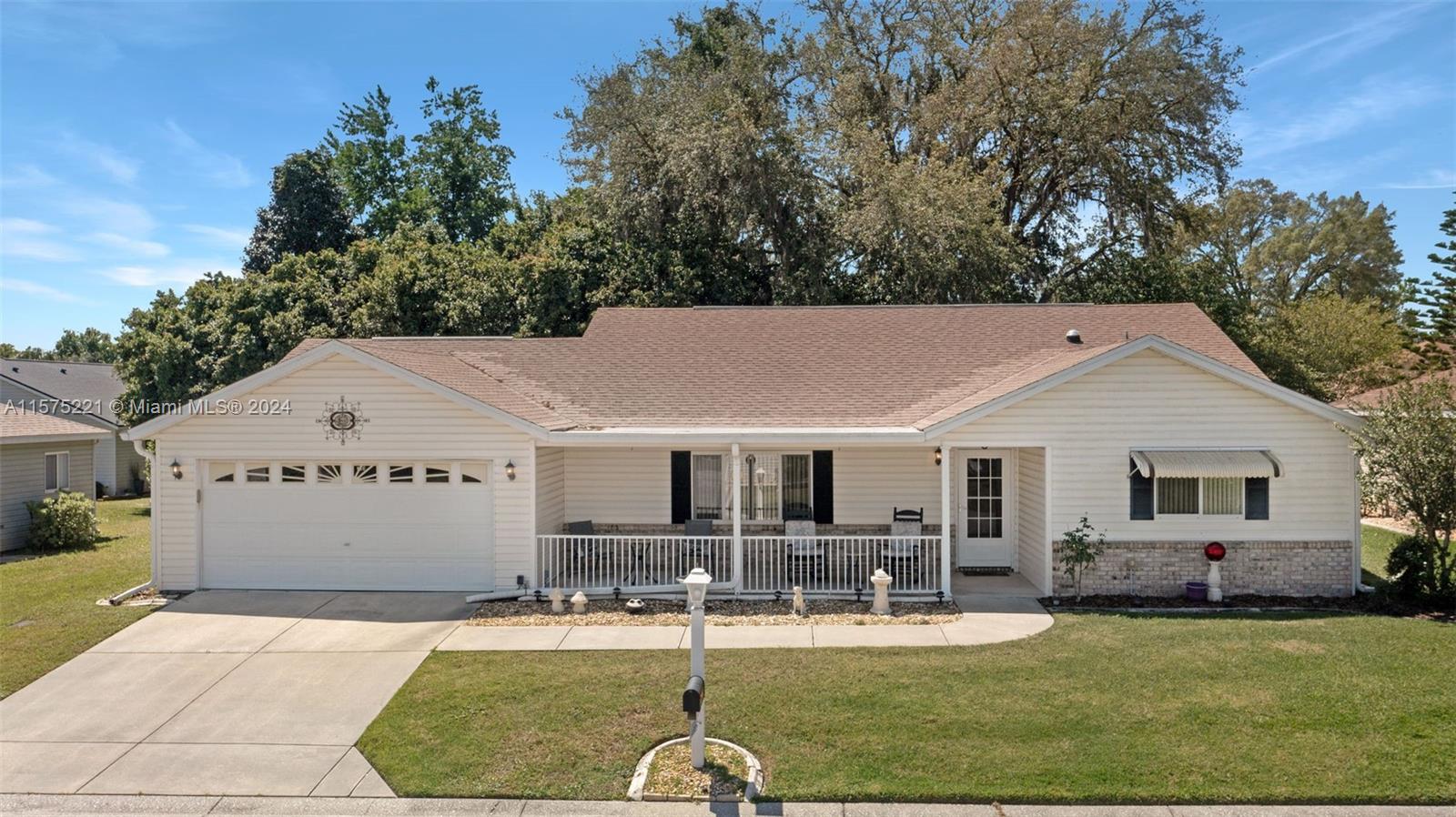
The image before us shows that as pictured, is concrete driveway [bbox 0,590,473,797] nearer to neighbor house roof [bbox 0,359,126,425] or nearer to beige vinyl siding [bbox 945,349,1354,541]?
beige vinyl siding [bbox 945,349,1354,541]

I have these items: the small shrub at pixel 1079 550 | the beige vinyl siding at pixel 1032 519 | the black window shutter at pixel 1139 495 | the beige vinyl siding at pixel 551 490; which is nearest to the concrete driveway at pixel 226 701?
the beige vinyl siding at pixel 551 490

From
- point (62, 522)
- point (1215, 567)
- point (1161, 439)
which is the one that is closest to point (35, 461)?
point (62, 522)

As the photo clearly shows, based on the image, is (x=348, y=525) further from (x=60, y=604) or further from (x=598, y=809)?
(x=598, y=809)

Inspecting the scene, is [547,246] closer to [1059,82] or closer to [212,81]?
[212,81]

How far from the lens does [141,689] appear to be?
8.72m

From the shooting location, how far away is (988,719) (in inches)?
297

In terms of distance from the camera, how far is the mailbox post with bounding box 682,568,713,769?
21.6 ft

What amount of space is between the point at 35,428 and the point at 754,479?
16119 millimetres

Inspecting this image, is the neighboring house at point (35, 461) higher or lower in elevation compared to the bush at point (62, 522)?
higher

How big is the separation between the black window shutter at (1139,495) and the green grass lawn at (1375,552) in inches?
135

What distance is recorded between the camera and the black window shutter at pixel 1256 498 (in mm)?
11805

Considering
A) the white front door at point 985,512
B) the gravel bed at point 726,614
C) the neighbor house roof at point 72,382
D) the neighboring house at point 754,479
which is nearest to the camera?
the gravel bed at point 726,614

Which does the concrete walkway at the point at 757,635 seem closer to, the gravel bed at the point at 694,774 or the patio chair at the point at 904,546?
the patio chair at the point at 904,546

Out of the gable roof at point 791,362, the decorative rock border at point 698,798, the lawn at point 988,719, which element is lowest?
the decorative rock border at point 698,798
